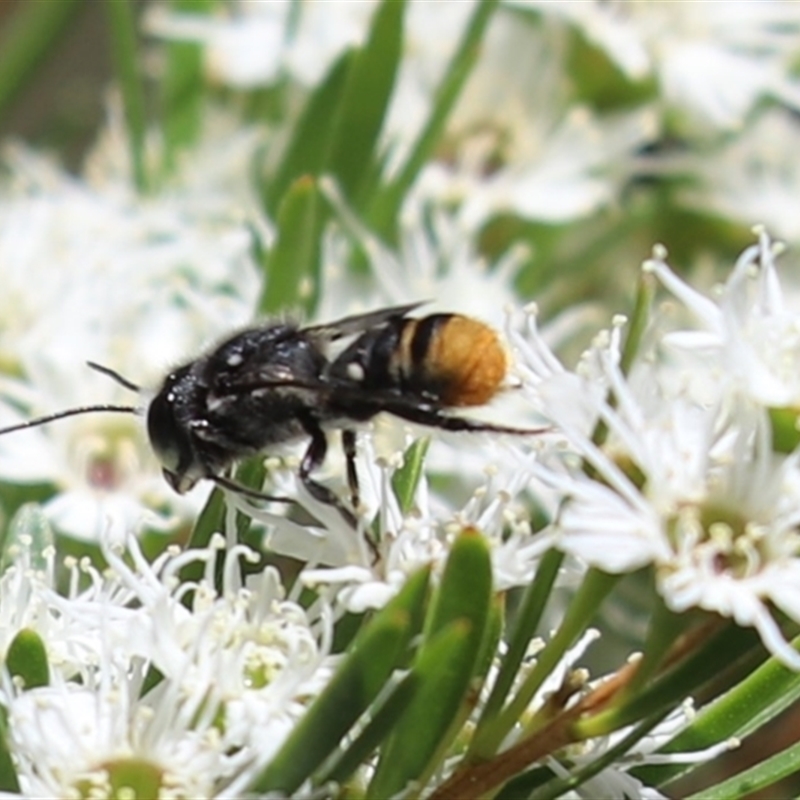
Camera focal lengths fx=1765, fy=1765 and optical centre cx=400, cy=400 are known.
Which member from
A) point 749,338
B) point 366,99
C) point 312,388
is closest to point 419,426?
point 312,388

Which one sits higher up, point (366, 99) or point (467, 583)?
point (366, 99)

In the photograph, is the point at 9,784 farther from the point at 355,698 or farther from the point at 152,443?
the point at 152,443

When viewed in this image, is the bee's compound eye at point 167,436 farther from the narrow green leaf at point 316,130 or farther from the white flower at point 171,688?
the narrow green leaf at point 316,130

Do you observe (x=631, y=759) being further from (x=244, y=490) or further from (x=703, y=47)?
(x=703, y=47)

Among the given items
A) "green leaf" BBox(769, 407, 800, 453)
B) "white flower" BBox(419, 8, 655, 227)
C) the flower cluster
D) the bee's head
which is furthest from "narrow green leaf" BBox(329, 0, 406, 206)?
"green leaf" BBox(769, 407, 800, 453)

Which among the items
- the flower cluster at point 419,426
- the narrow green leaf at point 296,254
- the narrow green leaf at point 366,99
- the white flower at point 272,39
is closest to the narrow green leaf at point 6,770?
the flower cluster at point 419,426

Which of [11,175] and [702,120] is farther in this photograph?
[11,175]

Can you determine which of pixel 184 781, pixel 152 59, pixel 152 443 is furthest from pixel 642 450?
pixel 152 59
